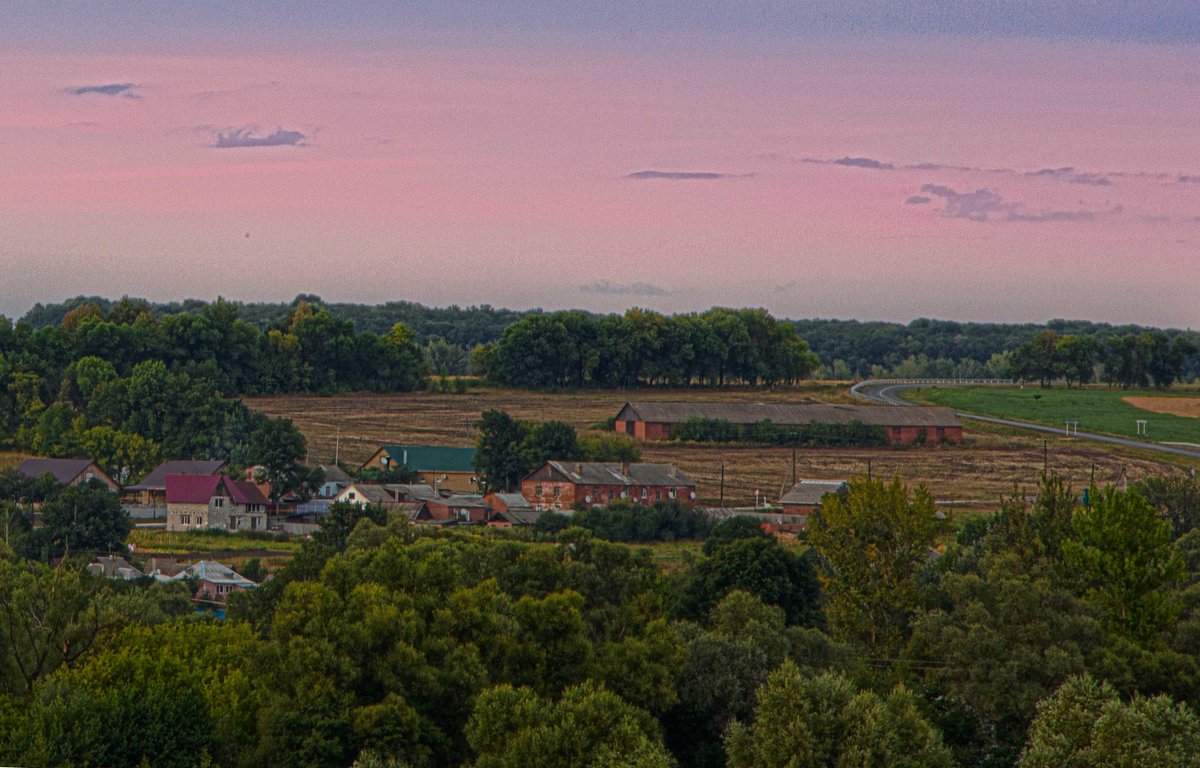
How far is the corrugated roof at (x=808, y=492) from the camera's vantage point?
81.0 metres

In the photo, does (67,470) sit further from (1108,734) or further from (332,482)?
(1108,734)

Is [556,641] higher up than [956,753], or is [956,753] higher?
[556,641]

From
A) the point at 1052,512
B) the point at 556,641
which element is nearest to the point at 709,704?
the point at 556,641

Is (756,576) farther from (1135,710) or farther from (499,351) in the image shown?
(499,351)

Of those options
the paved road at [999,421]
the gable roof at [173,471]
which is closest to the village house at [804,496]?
the paved road at [999,421]

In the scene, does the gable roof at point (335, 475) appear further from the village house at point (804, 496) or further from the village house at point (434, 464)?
the village house at point (804, 496)

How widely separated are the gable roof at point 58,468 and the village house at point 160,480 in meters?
2.41

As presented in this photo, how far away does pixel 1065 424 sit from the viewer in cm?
12144

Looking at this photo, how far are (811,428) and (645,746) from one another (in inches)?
3191

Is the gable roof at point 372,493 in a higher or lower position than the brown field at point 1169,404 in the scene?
lower

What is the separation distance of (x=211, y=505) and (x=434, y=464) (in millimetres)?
19314

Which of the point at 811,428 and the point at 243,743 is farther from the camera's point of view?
the point at 811,428

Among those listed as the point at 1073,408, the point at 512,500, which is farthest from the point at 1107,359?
the point at 512,500

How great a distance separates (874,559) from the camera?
50625mm
